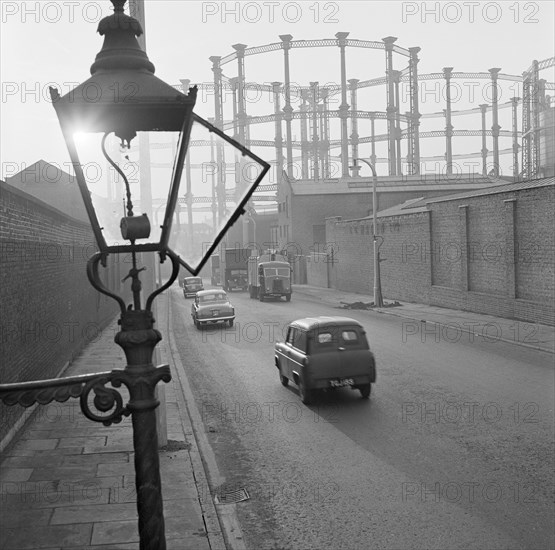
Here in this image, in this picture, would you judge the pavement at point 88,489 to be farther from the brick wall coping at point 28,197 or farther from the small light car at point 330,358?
the brick wall coping at point 28,197

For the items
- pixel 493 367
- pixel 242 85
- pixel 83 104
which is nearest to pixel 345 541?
pixel 83 104

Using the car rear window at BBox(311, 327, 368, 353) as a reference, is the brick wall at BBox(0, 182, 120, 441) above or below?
above

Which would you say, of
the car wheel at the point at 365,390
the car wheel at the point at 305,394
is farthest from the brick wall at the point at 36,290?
the car wheel at the point at 365,390

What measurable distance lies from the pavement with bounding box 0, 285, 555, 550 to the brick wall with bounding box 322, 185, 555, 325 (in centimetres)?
1680

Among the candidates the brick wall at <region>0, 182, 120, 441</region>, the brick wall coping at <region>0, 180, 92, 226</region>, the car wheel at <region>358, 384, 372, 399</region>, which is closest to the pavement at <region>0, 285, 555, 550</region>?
the brick wall at <region>0, 182, 120, 441</region>

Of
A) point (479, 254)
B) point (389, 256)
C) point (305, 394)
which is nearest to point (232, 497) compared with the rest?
point (305, 394)

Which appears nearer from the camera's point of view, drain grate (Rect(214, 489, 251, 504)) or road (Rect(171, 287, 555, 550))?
road (Rect(171, 287, 555, 550))

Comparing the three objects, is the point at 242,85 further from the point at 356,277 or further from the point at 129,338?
the point at 129,338

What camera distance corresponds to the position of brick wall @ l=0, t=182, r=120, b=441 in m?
10.8

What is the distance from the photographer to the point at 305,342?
14094mm

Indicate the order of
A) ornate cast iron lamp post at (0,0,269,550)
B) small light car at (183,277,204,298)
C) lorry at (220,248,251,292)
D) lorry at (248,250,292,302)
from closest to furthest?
ornate cast iron lamp post at (0,0,269,550)
lorry at (248,250,292,302)
small light car at (183,277,204,298)
lorry at (220,248,251,292)

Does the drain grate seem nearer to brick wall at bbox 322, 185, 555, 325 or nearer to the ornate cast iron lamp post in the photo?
the ornate cast iron lamp post

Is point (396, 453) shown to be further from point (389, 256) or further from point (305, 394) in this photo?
point (389, 256)

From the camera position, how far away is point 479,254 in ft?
101
